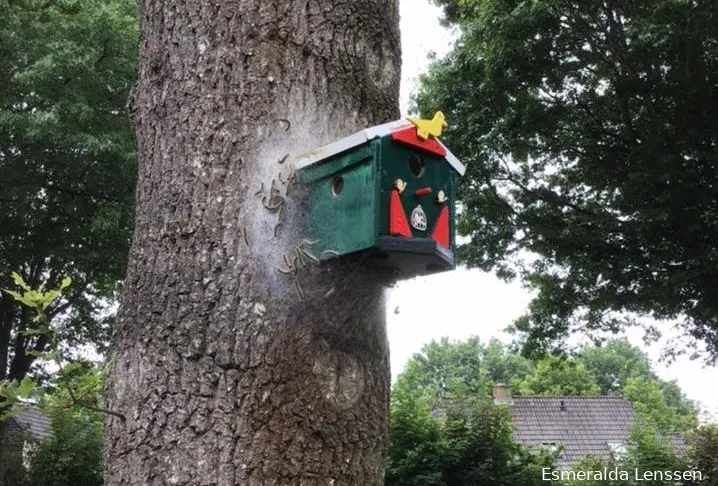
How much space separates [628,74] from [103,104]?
6991mm

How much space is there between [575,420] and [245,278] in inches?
1003

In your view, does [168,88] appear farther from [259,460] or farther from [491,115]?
[491,115]

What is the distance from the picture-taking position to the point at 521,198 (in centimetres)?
1076

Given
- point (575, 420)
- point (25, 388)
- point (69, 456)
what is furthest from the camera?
point (575, 420)

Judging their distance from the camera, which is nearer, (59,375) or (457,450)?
(59,375)

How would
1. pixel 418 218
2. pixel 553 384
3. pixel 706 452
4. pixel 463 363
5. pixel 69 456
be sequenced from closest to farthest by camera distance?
pixel 418 218 → pixel 706 452 → pixel 69 456 → pixel 553 384 → pixel 463 363

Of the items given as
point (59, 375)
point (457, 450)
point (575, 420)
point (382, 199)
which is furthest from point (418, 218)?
point (575, 420)

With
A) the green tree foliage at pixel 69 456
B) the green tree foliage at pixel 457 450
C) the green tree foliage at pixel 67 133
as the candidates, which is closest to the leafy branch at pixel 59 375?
the green tree foliage at pixel 457 450

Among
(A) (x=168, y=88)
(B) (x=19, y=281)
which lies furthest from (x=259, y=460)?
(A) (x=168, y=88)

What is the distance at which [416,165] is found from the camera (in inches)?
Result: 66.6

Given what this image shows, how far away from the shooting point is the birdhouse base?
4.91 ft

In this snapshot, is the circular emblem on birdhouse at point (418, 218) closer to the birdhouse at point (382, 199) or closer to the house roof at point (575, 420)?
the birdhouse at point (382, 199)

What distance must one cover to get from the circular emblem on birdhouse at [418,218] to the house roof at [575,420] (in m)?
21.5

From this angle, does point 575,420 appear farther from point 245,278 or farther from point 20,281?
point 20,281
